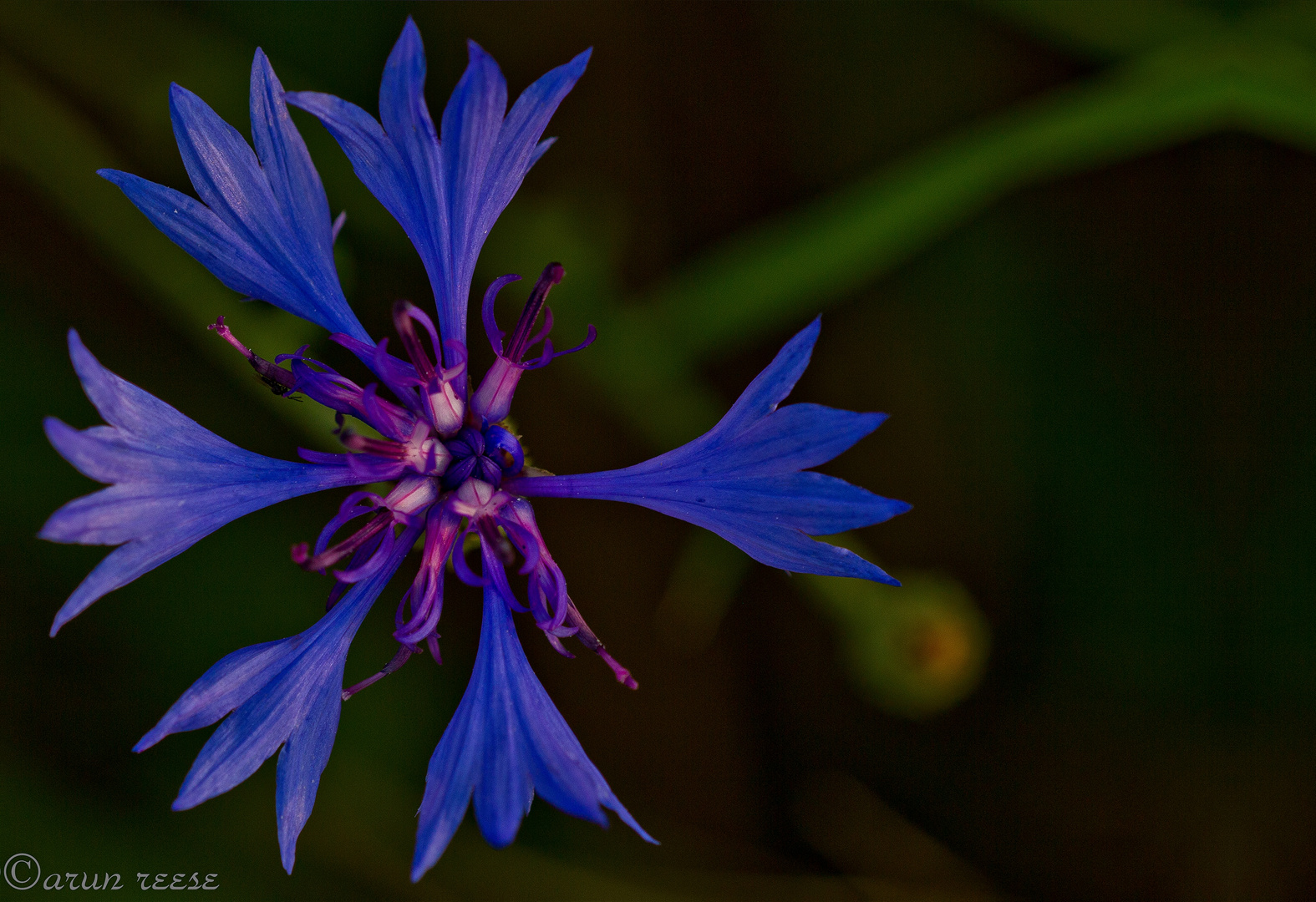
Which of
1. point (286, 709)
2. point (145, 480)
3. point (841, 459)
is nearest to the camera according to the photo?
point (145, 480)

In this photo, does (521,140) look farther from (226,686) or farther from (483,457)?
(226,686)

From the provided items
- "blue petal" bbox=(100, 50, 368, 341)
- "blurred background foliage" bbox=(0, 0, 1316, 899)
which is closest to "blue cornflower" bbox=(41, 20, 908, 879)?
"blue petal" bbox=(100, 50, 368, 341)

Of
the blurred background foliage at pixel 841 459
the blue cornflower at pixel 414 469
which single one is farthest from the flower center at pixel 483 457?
the blurred background foliage at pixel 841 459

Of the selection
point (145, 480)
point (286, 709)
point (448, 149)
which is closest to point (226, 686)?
point (286, 709)

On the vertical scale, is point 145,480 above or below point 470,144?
below

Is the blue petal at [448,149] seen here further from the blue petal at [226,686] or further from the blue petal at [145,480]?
the blue petal at [226,686]

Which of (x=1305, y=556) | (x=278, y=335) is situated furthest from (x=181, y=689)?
(x=1305, y=556)

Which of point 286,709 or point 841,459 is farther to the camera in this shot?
point 841,459
